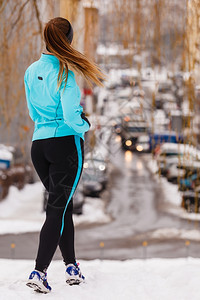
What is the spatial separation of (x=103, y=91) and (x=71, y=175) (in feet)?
28.9

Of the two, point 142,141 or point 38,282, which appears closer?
point 38,282

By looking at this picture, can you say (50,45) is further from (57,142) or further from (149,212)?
(149,212)

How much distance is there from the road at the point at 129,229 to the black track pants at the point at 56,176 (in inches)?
182

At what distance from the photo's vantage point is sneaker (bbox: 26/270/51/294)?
5.71 ft

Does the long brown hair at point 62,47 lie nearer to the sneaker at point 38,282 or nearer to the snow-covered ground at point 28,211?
the sneaker at point 38,282

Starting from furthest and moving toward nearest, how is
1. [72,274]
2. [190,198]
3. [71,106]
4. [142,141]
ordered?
[142,141]
[190,198]
[72,274]
[71,106]

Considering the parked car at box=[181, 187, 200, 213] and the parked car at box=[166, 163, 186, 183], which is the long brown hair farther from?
the parked car at box=[166, 163, 186, 183]

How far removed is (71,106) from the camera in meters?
1.64

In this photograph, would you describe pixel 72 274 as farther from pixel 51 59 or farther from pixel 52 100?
pixel 51 59

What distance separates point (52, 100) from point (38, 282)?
2.00 ft

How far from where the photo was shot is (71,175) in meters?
1.74

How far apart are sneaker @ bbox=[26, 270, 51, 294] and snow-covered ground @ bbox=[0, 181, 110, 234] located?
910 cm

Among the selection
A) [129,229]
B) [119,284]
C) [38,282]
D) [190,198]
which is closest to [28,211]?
[129,229]

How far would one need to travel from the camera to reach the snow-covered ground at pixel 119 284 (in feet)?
5.90
